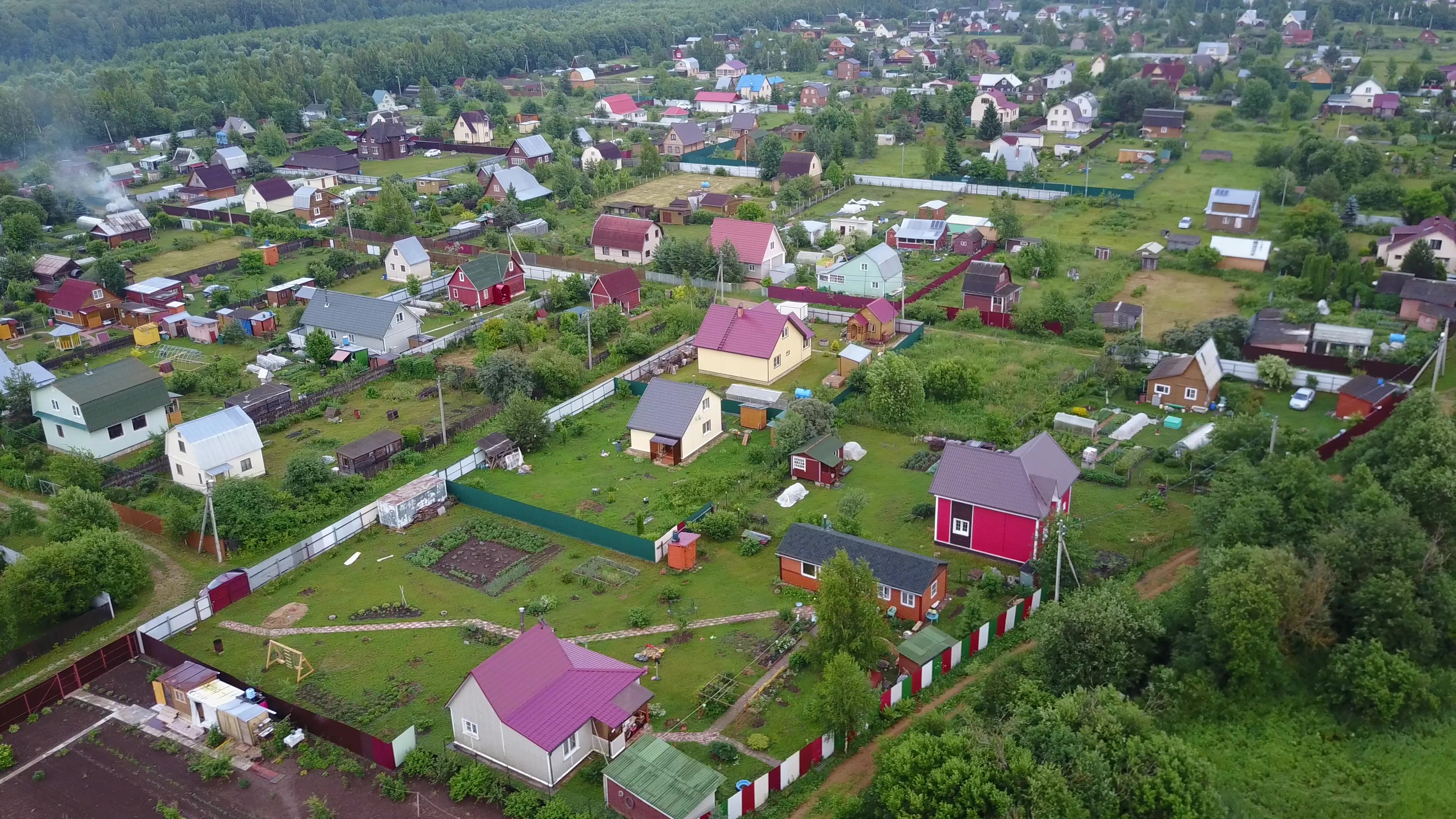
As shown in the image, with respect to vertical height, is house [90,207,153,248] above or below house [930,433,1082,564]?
above

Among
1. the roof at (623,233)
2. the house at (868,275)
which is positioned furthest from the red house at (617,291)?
the house at (868,275)

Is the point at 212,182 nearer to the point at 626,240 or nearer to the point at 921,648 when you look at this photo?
the point at 626,240

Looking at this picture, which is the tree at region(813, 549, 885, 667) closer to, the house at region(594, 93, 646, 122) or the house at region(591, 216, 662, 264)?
the house at region(591, 216, 662, 264)

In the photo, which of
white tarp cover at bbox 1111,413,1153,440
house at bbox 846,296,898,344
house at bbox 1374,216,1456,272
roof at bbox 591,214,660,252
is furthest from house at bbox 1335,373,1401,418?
roof at bbox 591,214,660,252

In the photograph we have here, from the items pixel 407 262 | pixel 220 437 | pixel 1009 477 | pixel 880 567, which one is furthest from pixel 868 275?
pixel 220 437

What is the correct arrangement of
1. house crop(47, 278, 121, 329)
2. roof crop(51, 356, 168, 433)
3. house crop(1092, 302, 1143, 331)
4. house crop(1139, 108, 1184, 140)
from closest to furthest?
Answer: roof crop(51, 356, 168, 433) → house crop(1092, 302, 1143, 331) → house crop(47, 278, 121, 329) → house crop(1139, 108, 1184, 140)

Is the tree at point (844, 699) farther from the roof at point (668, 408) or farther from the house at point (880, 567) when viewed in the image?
the roof at point (668, 408)
